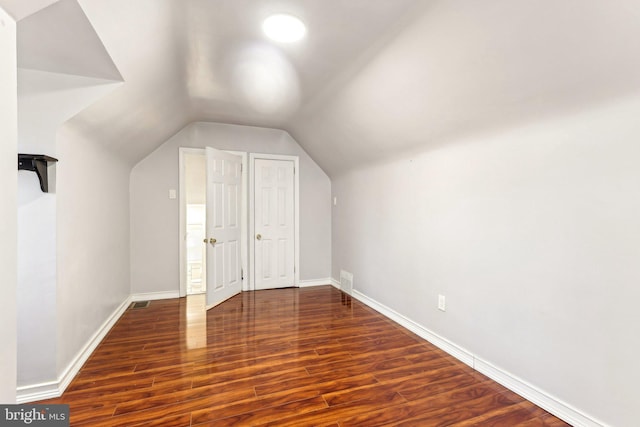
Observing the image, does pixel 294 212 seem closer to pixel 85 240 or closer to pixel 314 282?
pixel 314 282

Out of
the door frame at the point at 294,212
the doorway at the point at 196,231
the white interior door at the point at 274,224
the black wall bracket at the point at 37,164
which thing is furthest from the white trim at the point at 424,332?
the doorway at the point at 196,231

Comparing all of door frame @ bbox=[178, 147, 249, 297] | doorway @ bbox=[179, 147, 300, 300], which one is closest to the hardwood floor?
door frame @ bbox=[178, 147, 249, 297]

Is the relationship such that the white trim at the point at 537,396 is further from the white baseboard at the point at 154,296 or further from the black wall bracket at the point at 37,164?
the white baseboard at the point at 154,296

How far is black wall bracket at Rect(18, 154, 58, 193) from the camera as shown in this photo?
5.89 feet

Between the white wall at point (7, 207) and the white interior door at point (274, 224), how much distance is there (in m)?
3.38

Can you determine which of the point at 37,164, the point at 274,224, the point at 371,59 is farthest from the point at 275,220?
the point at 37,164

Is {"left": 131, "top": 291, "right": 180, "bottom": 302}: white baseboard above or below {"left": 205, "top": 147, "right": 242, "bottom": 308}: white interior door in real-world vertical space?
below

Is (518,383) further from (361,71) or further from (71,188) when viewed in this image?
(71,188)

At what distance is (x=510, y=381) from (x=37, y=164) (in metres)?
3.34

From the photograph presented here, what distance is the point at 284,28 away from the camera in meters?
1.94

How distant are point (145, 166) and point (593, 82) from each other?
4.39 metres

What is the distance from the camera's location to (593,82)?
4.90 feet

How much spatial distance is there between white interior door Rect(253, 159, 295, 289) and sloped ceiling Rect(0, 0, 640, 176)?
1.49 metres

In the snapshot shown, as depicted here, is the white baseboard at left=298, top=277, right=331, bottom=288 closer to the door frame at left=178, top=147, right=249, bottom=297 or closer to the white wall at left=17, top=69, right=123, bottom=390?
the door frame at left=178, top=147, right=249, bottom=297
